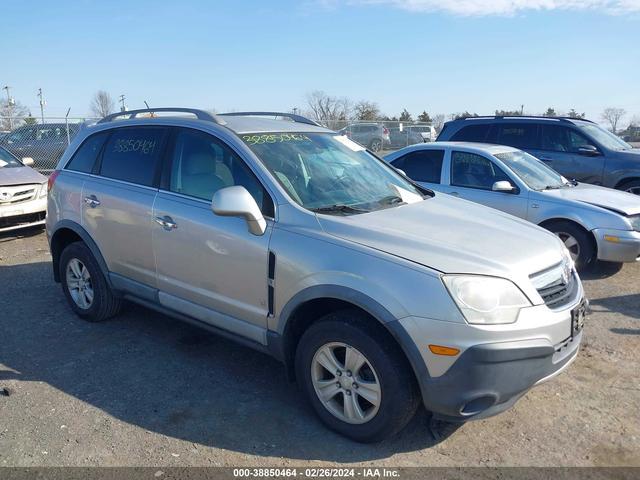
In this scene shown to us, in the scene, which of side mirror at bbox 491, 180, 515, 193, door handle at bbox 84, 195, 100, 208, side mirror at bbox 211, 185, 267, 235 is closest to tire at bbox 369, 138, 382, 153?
side mirror at bbox 491, 180, 515, 193

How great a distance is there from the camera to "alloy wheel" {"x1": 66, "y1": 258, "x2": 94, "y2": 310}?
16.5 ft

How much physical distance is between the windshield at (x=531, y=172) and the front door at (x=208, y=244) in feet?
14.7

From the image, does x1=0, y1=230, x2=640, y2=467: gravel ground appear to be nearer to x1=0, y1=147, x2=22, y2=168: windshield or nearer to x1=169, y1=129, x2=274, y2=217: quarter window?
x1=169, y1=129, x2=274, y2=217: quarter window

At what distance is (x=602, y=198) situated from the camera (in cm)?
677

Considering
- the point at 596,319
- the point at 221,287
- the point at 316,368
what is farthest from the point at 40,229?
the point at 596,319

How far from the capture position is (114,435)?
3.30 meters

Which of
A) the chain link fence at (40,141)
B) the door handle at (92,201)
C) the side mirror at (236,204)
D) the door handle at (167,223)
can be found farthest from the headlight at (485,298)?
the chain link fence at (40,141)

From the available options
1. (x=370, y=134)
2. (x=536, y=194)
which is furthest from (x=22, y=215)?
(x=370, y=134)

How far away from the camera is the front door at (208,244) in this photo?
11.6 feet

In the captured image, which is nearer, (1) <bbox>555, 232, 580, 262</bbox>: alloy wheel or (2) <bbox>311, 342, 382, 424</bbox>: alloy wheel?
(2) <bbox>311, 342, 382, 424</bbox>: alloy wheel

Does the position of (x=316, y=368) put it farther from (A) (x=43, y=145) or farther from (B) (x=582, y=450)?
(A) (x=43, y=145)

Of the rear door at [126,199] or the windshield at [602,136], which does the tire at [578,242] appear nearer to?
the windshield at [602,136]

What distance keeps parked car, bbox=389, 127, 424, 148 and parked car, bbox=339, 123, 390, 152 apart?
82cm

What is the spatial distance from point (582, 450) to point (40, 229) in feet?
29.0
